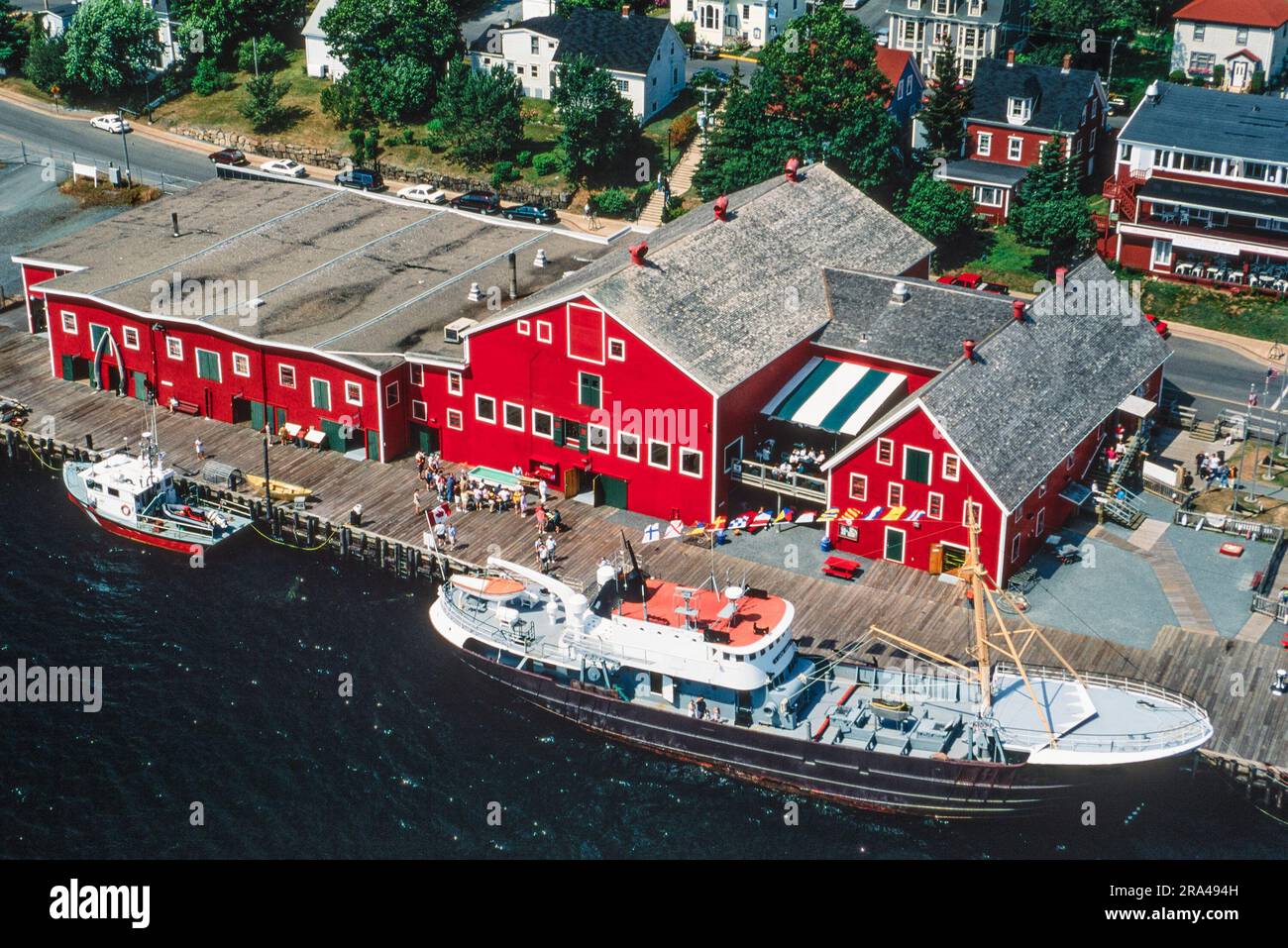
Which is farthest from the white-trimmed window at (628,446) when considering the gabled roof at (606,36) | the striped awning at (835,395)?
the gabled roof at (606,36)

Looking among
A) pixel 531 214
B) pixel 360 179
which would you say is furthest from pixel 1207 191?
pixel 360 179

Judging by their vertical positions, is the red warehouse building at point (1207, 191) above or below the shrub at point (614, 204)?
above

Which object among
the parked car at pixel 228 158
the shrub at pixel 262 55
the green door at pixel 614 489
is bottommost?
the green door at pixel 614 489

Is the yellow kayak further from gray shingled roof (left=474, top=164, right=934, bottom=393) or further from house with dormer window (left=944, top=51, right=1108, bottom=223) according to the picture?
house with dormer window (left=944, top=51, right=1108, bottom=223)

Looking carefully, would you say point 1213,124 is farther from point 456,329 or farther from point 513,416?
point 456,329

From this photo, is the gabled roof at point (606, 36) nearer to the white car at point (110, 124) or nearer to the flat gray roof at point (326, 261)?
the flat gray roof at point (326, 261)

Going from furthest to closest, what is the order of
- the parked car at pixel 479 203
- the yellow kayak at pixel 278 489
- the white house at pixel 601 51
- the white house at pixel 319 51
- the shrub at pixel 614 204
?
1. the white house at pixel 319 51
2. the white house at pixel 601 51
3. the shrub at pixel 614 204
4. the parked car at pixel 479 203
5. the yellow kayak at pixel 278 489
